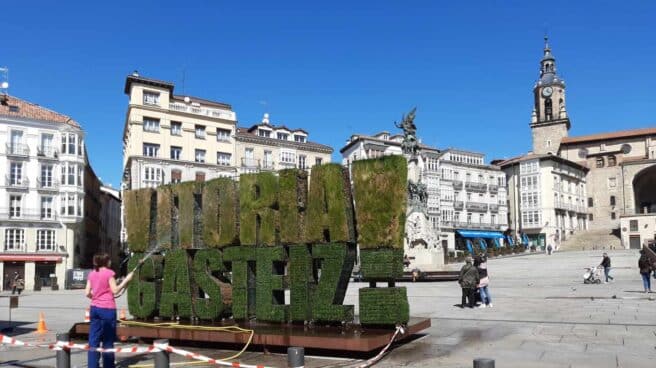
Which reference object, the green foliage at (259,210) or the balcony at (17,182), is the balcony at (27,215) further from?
the green foliage at (259,210)

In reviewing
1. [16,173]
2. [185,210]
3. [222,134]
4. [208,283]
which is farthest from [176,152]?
[208,283]

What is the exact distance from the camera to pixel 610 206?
102438mm

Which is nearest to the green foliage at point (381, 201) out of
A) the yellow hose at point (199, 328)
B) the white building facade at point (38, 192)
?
the yellow hose at point (199, 328)

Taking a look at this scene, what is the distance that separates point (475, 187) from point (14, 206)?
66.7m

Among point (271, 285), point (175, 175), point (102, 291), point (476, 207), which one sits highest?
point (175, 175)

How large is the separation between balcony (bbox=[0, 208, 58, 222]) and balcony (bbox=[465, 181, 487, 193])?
61196 mm

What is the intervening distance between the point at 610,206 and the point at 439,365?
104m

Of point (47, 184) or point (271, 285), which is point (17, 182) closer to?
point (47, 184)

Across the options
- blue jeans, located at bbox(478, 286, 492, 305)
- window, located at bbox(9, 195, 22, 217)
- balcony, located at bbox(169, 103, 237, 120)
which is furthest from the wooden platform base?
balcony, located at bbox(169, 103, 237, 120)

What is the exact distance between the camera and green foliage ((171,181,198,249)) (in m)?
15.1

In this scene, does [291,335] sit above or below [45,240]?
below

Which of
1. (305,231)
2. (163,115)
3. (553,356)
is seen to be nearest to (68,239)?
(163,115)

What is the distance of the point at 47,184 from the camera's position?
60594mm

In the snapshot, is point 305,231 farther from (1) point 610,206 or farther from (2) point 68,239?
(1) point 610,206
